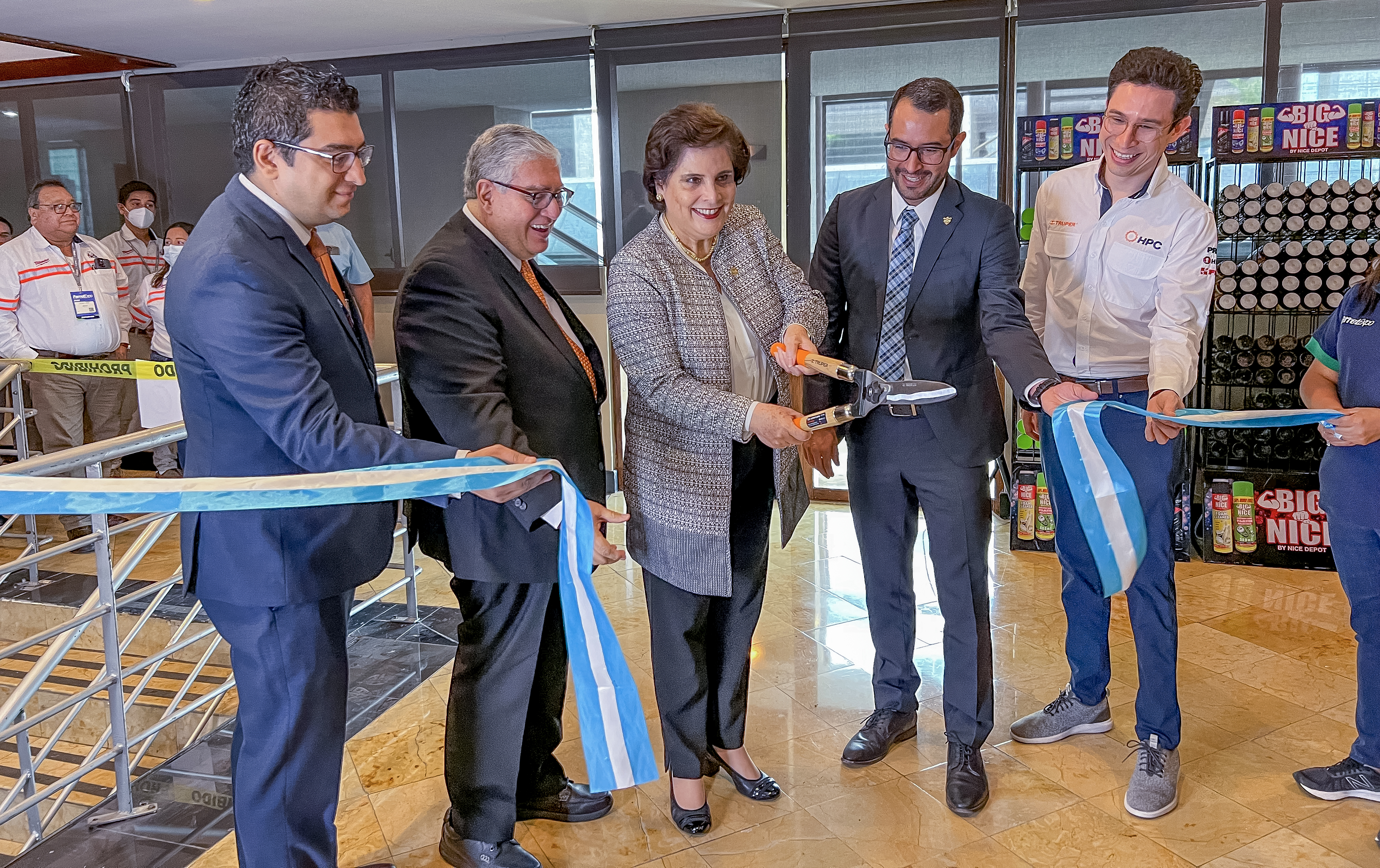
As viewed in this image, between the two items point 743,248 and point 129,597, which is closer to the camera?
point 743,248

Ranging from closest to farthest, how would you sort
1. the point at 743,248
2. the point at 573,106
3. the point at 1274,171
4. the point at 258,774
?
the point at 258,774, the point at 743,248, the point at 1274,171, the point at 573,106

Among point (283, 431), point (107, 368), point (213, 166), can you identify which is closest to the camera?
point (283, 431)

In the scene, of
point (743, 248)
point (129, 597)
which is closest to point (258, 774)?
point (129, 597)

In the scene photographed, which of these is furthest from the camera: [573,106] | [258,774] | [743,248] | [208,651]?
[573,106]

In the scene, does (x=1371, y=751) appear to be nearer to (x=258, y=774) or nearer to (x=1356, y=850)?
(x=1356, y=850)

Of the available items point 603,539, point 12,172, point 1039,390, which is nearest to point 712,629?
point 603,539

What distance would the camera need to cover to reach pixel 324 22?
5.83m

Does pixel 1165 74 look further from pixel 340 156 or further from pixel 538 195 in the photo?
pixel 340 156

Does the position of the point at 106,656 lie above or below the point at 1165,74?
below

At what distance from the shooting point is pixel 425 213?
6.78 metres

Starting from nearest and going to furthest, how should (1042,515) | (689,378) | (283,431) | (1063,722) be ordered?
(283,431) < (689,378) < (1063,722) < (1042,515)

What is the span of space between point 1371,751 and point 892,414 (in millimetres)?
1542

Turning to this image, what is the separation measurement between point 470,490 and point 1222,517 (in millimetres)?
4054

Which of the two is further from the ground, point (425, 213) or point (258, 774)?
point (425, 213)
